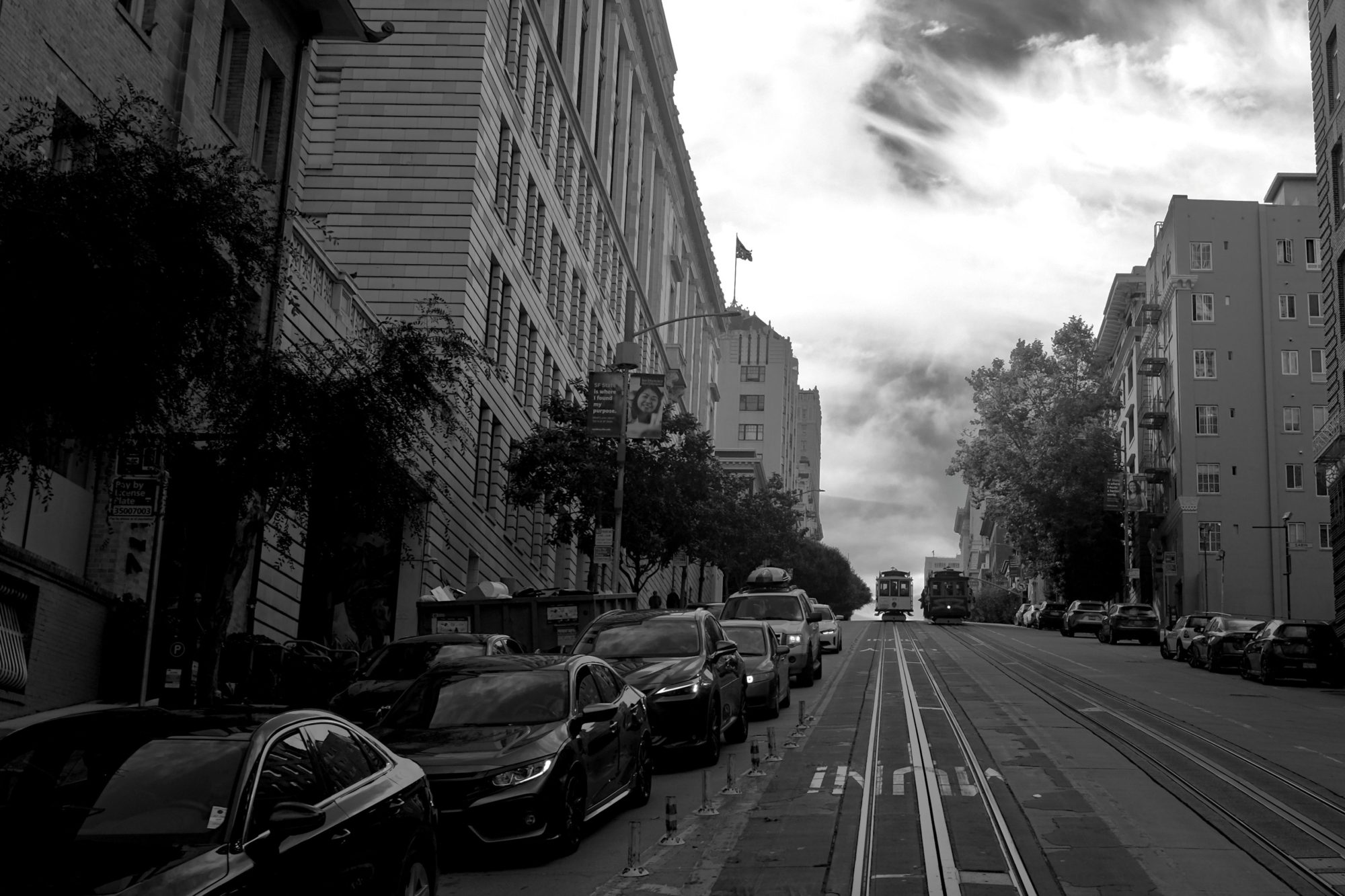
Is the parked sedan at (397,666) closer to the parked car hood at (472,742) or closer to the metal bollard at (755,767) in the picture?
the metal bollard at (755,767)

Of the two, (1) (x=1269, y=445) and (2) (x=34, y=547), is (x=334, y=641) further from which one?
(1) (x=1269, y=445)

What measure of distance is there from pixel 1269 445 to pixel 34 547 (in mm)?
62163

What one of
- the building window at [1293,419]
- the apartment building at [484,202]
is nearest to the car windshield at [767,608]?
the apartment building at [484,202]

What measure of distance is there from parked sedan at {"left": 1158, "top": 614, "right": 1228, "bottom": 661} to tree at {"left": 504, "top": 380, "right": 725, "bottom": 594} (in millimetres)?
13529

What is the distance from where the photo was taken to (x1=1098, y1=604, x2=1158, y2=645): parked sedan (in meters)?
48.8

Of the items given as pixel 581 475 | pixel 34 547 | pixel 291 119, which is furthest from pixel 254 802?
pixel 581 475

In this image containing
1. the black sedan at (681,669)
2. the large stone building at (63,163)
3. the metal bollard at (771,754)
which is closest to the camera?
the black sedan at (681,669)

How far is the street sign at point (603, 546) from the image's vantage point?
29.3 meters

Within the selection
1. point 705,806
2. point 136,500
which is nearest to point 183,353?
point 136,500

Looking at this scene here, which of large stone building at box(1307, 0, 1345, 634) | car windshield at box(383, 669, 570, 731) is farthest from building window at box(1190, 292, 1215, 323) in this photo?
car windshield at box(383, 669, 570, 731)

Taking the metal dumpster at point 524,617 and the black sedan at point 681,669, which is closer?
the black sedan at point 681,669

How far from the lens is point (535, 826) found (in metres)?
9.78

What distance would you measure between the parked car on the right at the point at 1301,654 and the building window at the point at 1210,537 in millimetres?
37210

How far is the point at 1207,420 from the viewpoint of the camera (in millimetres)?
68062
